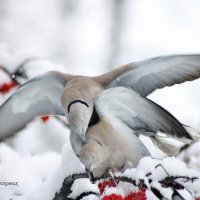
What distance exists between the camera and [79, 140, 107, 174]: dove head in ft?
3.20

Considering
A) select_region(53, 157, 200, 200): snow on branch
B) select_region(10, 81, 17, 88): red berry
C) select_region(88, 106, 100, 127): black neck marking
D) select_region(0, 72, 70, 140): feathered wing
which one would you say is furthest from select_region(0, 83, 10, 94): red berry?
select_region(53, 157, 200, 200): snow on branch

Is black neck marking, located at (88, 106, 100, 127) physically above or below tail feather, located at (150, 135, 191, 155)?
above

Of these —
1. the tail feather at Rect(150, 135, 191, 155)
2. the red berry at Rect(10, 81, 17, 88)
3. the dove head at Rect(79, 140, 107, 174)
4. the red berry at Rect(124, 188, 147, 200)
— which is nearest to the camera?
the red berry at Rect(124, 188, 147, 200)

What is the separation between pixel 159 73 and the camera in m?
1.03

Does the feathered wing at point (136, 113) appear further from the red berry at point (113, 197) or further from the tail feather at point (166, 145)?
the red berry at point (113, 197)

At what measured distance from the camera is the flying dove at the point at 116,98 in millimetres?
1004

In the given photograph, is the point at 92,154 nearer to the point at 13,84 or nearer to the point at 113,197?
the point at 113,197

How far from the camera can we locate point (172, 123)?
1009mm

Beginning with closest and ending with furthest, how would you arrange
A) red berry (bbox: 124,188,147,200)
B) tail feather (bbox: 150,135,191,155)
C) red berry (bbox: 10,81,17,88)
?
red berry (bbox: 124,188,147,200) → tail feather (bbox: 150,135,191,155) → red berry (bbox: 10,81,17,88)

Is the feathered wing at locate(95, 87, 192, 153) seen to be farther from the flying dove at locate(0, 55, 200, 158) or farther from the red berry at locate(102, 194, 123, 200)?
the red berry at locate(102, 194, 123, 200)

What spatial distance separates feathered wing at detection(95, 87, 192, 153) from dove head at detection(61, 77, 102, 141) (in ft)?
0.07

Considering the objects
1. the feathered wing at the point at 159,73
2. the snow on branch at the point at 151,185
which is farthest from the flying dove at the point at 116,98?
the snow on branch at the point at 151,185

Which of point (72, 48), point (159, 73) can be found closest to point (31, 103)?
point (159, 73)

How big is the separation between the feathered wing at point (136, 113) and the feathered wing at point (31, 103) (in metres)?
0.11
